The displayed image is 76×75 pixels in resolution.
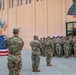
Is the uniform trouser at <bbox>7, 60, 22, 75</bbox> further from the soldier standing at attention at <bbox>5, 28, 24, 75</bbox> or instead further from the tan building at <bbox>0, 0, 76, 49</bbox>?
the tan building at <bbox>0, 0, 76, 49</bbox>

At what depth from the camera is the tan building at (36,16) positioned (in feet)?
74.6

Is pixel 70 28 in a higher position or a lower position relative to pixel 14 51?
higher

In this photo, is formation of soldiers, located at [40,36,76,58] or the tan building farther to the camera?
the tan building

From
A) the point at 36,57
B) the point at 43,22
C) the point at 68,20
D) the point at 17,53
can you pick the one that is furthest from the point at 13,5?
the point at 17,53

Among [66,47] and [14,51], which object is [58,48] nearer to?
[66,47]

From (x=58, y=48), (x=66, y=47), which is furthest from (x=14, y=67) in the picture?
(x=58, y=48)

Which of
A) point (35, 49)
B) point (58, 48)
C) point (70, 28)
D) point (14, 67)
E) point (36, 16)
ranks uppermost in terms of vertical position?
point (36, 16)

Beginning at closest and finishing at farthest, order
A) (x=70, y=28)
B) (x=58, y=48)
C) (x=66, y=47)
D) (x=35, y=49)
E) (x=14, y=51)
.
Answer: (x=14, y=51)
(x=35, y=49)
(x=66, y=47)
(x=58, y=48)
(x=70, y=28)

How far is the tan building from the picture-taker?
2273 centimetres

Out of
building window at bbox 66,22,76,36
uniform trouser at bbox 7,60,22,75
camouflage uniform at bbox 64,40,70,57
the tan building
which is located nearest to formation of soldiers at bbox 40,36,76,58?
camouflage uniform at bbox 64,40,70,57

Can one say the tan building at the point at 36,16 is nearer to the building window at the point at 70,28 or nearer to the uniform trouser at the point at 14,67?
the building window at the point at 70,28

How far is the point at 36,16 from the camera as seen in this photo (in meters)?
25.8

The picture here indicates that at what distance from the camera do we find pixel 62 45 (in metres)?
18.6

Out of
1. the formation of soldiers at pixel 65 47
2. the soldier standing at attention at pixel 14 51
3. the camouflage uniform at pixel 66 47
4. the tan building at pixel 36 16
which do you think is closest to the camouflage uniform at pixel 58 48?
the formation of soldiers at pixel 65 47
